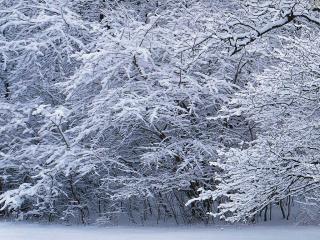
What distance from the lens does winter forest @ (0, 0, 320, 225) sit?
6750mm

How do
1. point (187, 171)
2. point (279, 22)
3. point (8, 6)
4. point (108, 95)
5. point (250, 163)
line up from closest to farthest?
point (250, 163) → point (279, 22) → point (108, 95) → point (187, 171) → point (8, 6)

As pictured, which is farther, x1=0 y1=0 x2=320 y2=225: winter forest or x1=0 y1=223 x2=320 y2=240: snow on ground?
x1=0 y1=223 x2=320 y2=240: snow on ground

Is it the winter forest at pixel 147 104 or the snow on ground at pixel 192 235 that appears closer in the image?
the winter forest at pixel 147 104

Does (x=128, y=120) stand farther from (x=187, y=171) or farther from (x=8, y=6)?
(x=8, y=6)

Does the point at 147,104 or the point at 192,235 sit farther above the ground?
the point at 147,104

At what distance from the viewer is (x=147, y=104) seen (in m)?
8.51

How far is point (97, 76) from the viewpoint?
877 cm

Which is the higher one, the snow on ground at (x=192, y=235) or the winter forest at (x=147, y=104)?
the winter forest at (x=147, y=104)

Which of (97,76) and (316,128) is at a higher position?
(97,76)

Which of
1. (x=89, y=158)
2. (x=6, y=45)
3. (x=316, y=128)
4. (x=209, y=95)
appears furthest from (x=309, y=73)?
(x=6, y=45)

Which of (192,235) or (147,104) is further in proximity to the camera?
(147,104)

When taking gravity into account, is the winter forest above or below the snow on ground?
above

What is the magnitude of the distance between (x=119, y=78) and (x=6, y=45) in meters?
2.81

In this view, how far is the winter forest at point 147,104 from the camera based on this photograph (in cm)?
675
